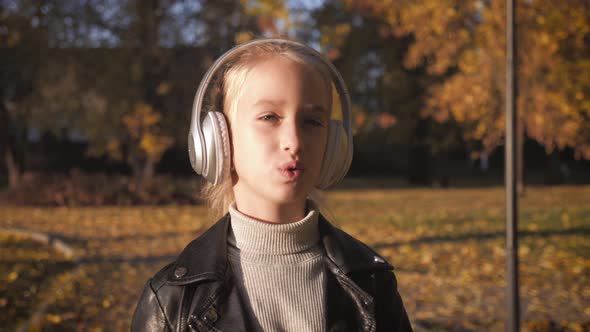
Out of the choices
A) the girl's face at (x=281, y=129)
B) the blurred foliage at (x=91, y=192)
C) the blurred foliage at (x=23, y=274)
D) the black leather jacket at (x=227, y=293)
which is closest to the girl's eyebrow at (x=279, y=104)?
the girl's face at (x=281, y=129)

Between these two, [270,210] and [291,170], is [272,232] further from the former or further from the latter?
[291,170]

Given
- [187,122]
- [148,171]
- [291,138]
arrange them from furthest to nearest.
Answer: [148,171] → [187,122] → [291,138]

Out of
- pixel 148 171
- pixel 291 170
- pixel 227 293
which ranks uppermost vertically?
pixel 291 170

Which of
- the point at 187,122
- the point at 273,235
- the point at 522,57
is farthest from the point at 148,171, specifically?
the point at 273,235

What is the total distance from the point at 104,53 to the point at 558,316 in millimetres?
15149

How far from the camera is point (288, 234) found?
177cm

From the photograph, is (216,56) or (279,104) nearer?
→ (279,104)

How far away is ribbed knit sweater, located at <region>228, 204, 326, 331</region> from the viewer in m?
1.70

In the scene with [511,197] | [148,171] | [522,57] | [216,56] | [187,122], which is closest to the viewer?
[511,197]

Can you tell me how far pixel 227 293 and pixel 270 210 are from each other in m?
0.28

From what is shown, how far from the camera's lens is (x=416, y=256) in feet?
29.5

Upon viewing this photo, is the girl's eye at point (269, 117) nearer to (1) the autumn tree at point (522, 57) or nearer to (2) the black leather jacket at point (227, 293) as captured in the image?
(2) the black leather jacket at point (227, 293)

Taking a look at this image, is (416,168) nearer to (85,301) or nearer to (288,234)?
(85,301)

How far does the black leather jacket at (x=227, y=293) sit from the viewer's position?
1.67m
